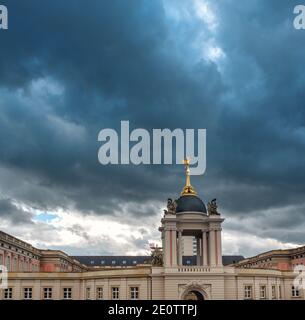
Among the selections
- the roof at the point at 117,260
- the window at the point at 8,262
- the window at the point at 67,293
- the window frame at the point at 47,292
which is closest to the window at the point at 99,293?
the window at the point at 67,293

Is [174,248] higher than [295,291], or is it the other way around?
[174,248]

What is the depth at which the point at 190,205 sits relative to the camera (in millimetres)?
64438

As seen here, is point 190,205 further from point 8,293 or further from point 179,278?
point 8,293

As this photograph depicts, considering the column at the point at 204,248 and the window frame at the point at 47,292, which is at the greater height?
the column at the point at 204,248

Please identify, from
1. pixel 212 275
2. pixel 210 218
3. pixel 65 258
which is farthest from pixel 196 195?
pixel 65 258

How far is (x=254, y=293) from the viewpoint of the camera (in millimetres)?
63281

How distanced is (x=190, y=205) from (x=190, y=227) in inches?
109

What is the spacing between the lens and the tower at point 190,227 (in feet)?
203

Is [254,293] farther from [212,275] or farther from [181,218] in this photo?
[181,218]

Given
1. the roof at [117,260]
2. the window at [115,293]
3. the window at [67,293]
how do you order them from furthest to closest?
the roof at [117,260], the window at [67,293], the window at [115,293]

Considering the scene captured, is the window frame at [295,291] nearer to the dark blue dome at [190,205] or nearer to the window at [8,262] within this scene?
the dark blue dome at [190,205]

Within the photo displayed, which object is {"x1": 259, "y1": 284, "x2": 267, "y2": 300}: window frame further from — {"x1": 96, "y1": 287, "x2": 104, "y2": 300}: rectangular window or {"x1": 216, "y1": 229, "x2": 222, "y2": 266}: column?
{"x1": 96, "y1": 287, "x2": 104, "y2": 300}: rectangular window

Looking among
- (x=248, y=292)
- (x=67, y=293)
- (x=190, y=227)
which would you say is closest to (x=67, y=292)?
(x=67, y=293)

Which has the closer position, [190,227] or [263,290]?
[190,227]
